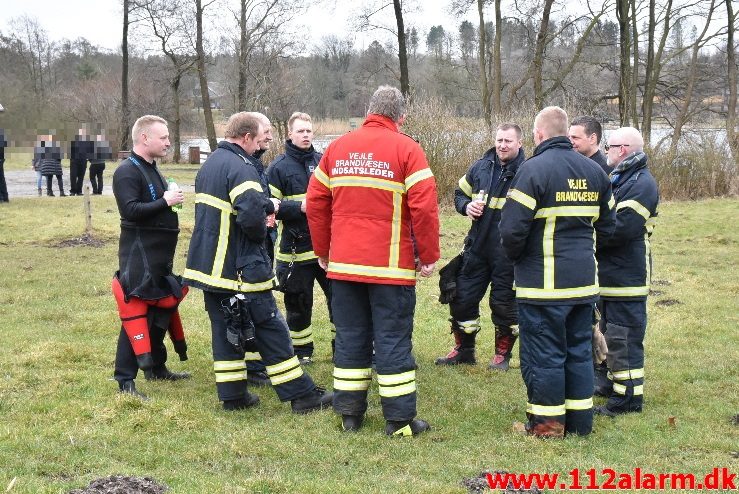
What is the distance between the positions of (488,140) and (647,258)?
12758mm

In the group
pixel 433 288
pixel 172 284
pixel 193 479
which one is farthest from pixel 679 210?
pixel 193 479

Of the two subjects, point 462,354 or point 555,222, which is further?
point 462,354

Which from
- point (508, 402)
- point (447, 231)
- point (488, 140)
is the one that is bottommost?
point (508, 402)

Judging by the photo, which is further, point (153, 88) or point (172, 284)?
point (153, 88)

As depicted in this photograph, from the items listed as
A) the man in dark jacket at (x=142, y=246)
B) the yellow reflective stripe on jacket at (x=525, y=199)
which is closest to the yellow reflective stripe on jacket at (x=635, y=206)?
the yellow reflective stripe on jacket at (x=525, y=199)

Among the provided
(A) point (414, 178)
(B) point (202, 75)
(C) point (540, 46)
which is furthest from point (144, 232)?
(B) point (202, 75)

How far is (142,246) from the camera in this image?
596 cm

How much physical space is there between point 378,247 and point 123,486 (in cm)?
219

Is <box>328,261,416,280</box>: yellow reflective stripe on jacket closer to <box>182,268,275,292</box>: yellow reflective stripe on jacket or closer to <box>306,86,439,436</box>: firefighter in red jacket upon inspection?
<box>306,86,439,436</box>: firefighter in red jacket

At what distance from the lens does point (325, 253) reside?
5.58 m

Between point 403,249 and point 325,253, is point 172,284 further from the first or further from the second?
point 403,249

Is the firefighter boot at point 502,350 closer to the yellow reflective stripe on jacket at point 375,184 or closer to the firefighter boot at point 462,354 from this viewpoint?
the firefighter boot at point 462,354

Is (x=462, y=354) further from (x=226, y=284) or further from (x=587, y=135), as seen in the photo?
(x=226, y=284)

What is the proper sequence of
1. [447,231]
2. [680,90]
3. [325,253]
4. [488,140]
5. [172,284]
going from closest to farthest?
[325,253] → [172,284] → [447,231] → [488,140] → [680,90]
